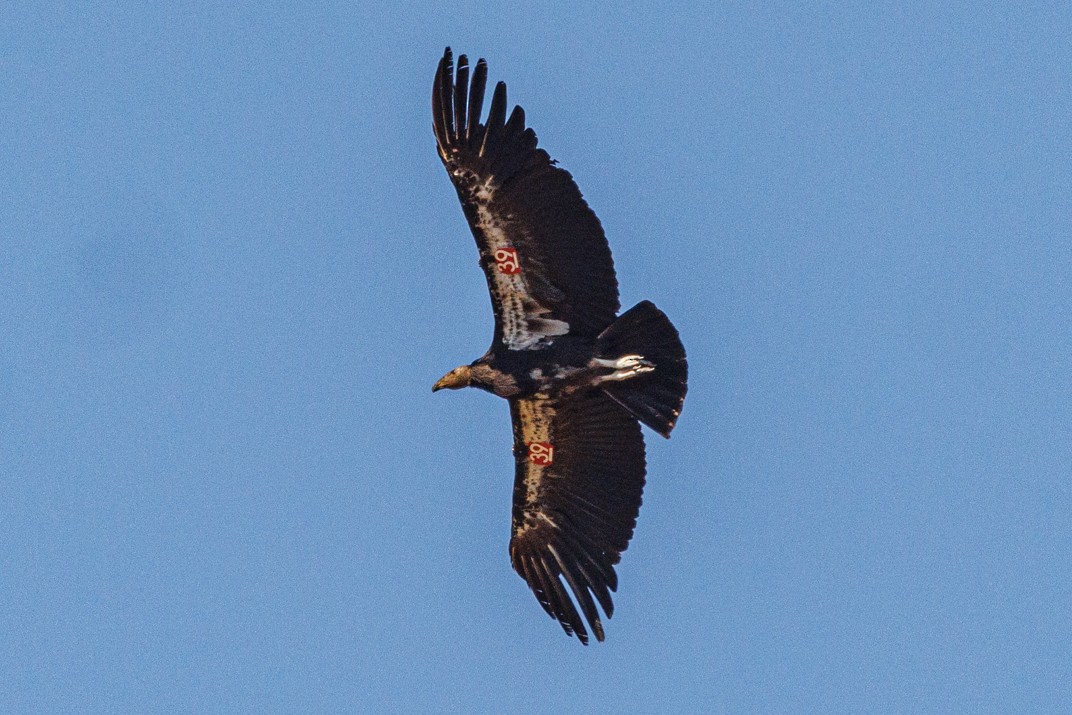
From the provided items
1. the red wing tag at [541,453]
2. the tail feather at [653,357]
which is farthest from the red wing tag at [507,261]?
the red wing tag at [541,453]

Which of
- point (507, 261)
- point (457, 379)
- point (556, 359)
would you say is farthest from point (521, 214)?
point (457, 379)

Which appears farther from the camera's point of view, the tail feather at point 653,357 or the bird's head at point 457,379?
the bird's head at point 457,379

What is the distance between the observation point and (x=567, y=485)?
21.0 metres

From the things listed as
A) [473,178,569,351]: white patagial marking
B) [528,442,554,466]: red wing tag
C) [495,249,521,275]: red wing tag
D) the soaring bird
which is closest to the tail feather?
the soaring bird

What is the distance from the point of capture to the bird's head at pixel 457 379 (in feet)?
67.8

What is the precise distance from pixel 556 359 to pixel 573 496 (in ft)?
5.52

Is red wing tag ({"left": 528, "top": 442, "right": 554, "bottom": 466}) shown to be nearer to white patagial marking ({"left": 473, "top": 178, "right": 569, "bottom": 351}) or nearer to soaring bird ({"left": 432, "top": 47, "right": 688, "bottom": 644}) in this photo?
soaring bird ({"left": 432, "top": 47, "right": 688, "bottom": 644})

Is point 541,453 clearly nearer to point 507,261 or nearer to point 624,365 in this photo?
point 624,365

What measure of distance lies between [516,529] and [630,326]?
2873 millimetres

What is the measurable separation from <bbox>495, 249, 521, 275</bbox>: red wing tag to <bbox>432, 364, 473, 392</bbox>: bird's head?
1.20 m

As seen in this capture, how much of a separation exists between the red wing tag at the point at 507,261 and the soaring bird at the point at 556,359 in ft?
0.05

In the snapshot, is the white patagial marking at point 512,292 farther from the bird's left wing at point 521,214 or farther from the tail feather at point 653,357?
the tail feather at point 653,357

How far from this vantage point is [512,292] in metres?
20.2

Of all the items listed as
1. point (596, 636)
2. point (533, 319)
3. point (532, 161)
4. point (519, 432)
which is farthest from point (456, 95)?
point (596, 636)
